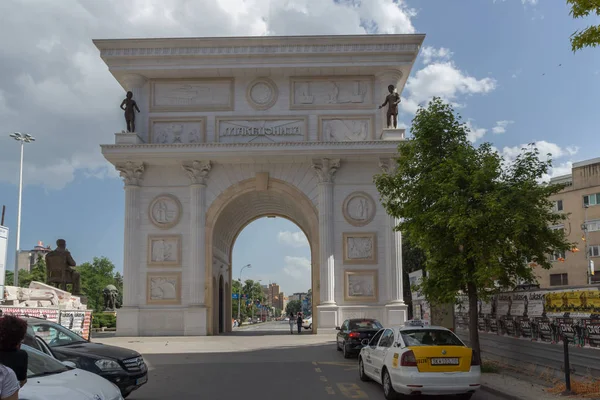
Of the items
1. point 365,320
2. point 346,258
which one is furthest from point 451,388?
point 346,258

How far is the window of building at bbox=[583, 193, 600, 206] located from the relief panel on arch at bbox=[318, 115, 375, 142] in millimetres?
32036

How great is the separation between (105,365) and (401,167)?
1002 centimetres

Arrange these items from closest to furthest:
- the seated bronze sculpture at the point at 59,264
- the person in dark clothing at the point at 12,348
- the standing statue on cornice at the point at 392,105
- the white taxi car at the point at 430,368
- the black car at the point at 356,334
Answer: the person in dark clothing at the point at 12,348, the white taxi car at the point at 430,368, the black car at the point at 356,334, the seated bronze sculpture at the point at 59,264, the standing statue on cornice at the point at 392,105

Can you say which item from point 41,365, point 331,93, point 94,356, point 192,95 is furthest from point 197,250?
point 41,365

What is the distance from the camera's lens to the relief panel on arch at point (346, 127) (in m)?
35.8

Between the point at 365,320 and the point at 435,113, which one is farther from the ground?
the point at 435,113

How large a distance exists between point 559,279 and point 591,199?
8.18 metres

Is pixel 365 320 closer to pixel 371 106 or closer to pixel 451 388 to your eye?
pixel 451 388

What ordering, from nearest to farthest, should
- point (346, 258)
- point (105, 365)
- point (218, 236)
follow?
point (105, 365) < point (346, 258) < point (218, 236)

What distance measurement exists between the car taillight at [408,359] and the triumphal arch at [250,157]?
2264cm

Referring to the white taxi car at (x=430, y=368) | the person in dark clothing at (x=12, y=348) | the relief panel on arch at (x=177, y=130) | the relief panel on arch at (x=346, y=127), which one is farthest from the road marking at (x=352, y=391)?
the relief panel on arch at (x=177, y=130)

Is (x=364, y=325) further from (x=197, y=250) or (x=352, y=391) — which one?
(x=197, y=250)

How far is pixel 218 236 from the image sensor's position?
38625 millimetres

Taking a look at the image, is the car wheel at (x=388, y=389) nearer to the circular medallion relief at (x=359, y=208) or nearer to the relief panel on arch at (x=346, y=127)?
the circular medallion relief at (x=359, y=208)
